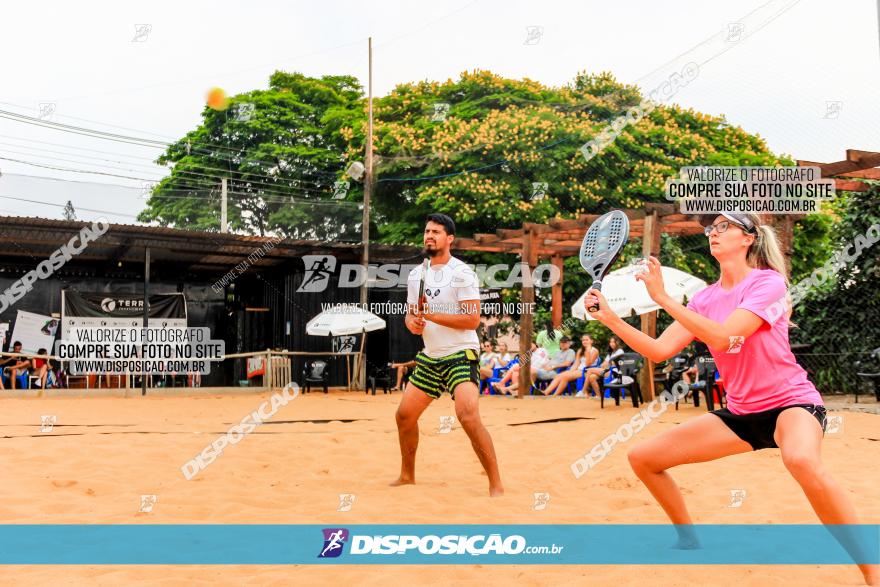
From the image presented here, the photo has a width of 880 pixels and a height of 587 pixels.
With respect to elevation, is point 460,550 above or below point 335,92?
below

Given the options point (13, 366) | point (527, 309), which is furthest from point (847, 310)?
point (13, 366)

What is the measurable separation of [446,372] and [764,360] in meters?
2.43

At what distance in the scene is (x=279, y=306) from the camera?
75.9ft

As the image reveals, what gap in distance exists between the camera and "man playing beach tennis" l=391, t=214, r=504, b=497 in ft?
17.9

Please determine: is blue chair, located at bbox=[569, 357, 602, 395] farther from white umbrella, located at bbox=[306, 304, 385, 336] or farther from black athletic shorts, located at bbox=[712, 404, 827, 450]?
black athletic shorts, located at bbox=[712, 404, 827, 450]

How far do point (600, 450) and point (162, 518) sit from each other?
4042mm

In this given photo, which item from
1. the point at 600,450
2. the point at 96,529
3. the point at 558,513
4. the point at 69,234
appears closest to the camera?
the point at 96,529

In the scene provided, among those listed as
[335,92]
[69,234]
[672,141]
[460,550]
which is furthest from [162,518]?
[335,92]

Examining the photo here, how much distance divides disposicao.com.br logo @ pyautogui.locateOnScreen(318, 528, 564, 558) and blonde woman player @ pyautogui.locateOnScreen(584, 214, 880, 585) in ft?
2.44

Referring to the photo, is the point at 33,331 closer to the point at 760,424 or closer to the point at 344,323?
the point at 344,323

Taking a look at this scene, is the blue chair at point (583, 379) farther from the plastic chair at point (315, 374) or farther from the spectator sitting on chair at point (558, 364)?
the plastic chair at point (315, 374)

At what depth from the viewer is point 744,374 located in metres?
3.56

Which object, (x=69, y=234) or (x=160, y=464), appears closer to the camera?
(x=160, y=464)

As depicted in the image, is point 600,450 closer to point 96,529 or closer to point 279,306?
point 96,529
